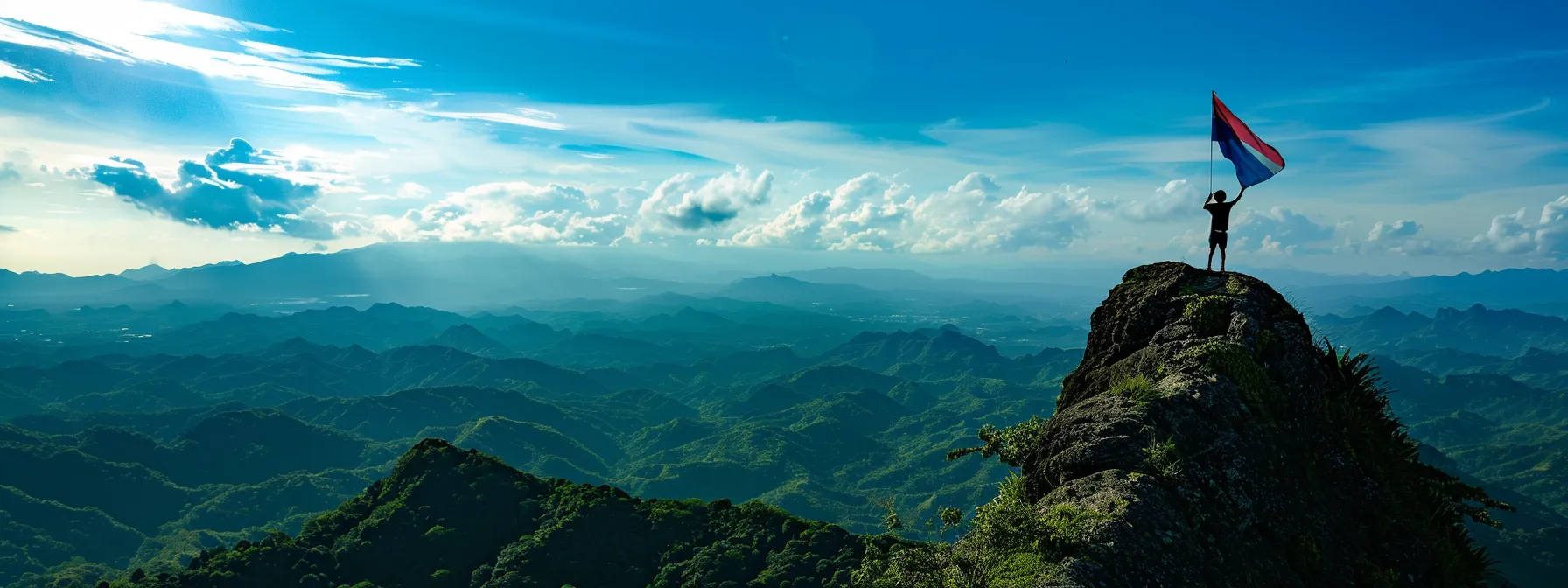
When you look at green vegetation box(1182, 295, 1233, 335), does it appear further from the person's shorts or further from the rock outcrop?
the person's shorts

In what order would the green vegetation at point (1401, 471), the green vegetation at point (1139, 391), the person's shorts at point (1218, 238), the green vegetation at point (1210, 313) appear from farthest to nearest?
1. the person's shorts at point (1218, 238)
2. the green vegetation at point (1210, 313)
3. the green vegetation at point (1401, 471)
4. the green vegetation at point (1139, 391)

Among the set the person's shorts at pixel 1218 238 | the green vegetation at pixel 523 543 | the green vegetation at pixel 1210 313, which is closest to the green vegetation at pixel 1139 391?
the green vegetation at pixel 1210 313

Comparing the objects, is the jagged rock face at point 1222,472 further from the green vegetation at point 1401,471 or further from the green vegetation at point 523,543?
the green vegetation at point 523,543

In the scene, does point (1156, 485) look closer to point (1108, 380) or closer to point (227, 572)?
point (1108, 380)

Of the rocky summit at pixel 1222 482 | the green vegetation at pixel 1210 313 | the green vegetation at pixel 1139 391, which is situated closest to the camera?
the rocky summit at pixel 1222 482

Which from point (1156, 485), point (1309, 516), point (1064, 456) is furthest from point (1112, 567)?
point (1309, 516)

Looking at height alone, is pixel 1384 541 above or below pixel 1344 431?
below

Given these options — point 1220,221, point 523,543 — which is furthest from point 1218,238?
point 523,543
